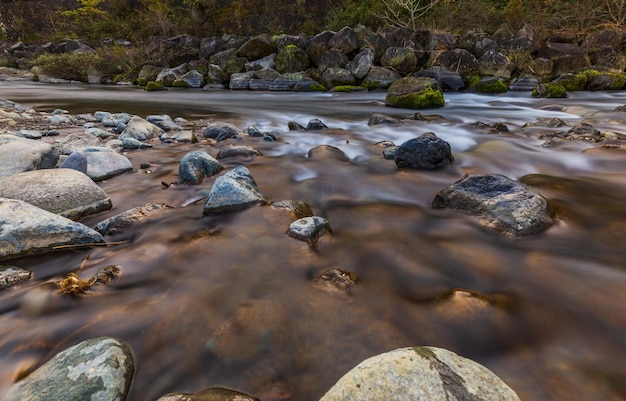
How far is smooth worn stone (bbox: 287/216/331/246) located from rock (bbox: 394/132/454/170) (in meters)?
1.81

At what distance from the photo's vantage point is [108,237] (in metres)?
2.29

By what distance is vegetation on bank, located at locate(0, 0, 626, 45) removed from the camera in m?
16.8

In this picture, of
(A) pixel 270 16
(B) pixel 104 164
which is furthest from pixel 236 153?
(A) pixel 270 16

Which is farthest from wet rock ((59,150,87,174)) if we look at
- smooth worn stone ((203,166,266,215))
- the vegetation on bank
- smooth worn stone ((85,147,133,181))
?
the vegetation on bank

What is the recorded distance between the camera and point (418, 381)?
100 centimetres

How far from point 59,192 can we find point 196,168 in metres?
1.19

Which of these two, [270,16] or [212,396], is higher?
[270,16]

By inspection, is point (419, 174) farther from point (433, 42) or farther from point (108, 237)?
point (433, 42)

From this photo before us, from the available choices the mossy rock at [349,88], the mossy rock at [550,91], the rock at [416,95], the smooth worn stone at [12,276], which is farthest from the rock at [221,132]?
the mossy rock at [550,91]

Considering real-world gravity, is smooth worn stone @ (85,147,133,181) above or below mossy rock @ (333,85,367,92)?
below

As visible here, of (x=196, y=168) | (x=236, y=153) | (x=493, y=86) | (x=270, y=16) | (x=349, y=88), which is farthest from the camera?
(x=270, y=16)

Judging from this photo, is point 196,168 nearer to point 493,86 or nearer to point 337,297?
point 337,297

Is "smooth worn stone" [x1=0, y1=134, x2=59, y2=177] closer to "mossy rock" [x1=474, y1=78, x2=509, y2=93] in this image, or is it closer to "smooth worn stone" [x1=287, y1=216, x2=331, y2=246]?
"smooth worn stone" [x1=287, y1=216, x2=331, y2=246]

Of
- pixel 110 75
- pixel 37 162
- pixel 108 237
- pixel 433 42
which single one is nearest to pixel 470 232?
pixel 108 237
